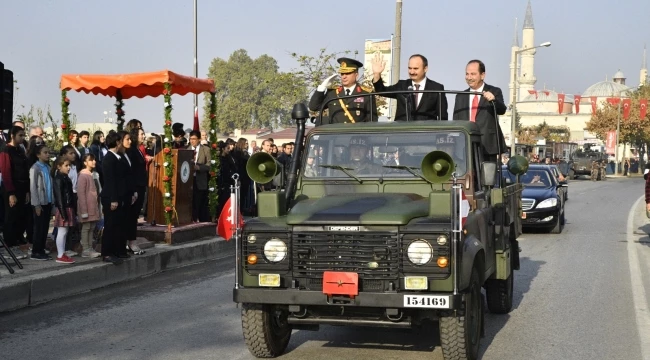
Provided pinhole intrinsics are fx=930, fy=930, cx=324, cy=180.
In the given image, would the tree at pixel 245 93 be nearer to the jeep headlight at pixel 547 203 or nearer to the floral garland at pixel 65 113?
the jeep headlight at pixel 547 203

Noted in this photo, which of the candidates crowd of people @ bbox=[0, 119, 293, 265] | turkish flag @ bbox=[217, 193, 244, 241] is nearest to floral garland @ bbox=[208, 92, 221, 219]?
crowd of people @ bbox=[0, 119, 293, 265]

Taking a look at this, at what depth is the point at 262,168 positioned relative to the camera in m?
7.83

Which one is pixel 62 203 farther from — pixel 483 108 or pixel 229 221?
pixel 483 108

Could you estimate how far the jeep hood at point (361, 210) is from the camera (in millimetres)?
6789

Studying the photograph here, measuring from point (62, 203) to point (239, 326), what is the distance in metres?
4.33

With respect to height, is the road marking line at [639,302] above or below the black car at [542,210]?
below

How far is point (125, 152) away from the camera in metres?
A: 12.9

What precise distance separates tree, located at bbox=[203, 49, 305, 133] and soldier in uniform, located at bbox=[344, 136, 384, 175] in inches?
4505

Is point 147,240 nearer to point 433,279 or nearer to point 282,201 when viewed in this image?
point 282,201

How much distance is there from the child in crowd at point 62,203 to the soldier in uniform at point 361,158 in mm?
5422

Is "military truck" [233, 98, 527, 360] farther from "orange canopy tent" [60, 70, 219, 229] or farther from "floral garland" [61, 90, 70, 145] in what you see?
"floral garland" [61, 90, 70, 145]

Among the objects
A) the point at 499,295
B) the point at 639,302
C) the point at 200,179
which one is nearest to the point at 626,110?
the point at 200,179

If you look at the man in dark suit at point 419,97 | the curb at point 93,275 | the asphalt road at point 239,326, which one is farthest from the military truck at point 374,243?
the curb at point 93,275

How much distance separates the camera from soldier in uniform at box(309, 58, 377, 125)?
942cm
